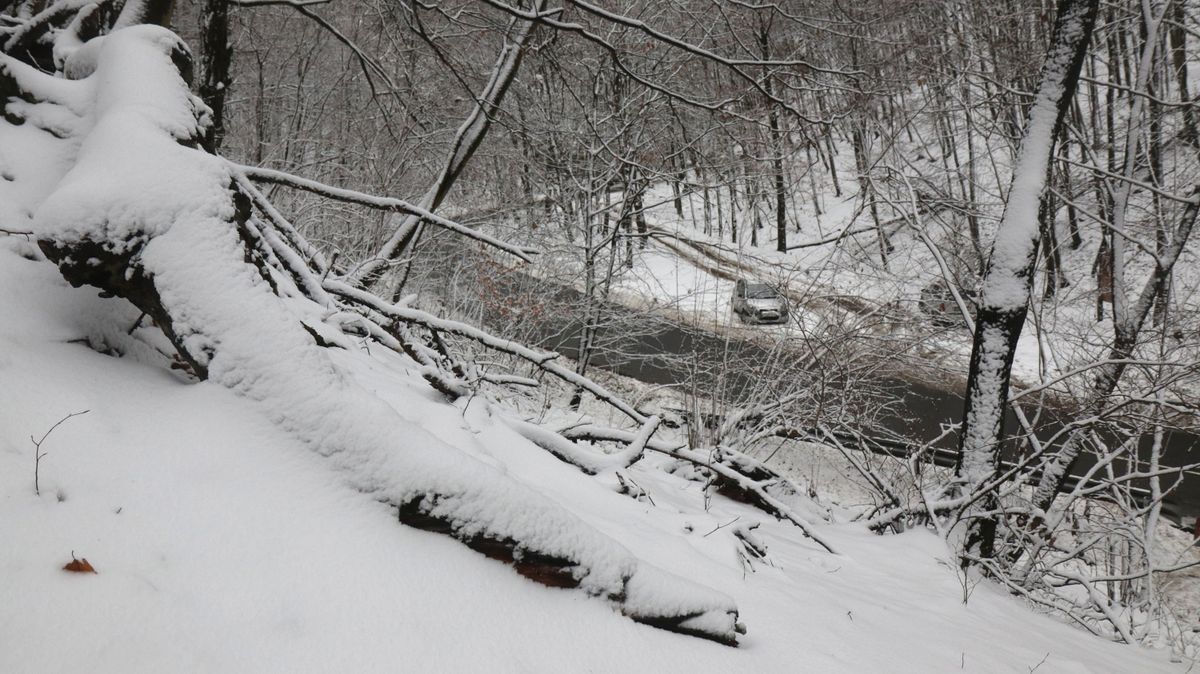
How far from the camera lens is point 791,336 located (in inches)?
289

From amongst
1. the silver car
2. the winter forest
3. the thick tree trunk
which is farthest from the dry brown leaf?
the silver car

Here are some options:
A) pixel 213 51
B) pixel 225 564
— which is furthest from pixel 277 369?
pixel 213 51

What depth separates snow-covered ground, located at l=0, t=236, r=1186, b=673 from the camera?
3.63 ft

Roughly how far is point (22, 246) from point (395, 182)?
8.49m

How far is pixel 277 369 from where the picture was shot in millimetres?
1583

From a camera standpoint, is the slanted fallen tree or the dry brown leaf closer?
the dry brown leaf

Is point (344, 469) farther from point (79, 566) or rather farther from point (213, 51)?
point (213, 51)

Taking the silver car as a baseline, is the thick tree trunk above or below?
above

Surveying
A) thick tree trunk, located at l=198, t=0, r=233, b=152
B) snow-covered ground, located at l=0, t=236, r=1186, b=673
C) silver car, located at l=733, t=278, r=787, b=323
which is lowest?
snow-covered ground, located at l=0, t=236, r=1186, b=673

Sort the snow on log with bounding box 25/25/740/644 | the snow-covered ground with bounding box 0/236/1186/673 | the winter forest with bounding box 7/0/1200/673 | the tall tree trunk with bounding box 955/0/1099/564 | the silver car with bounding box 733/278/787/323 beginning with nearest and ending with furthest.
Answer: the snow-covered ground with bounding box 0/236/1186/673 → the winter forest with bounding box 7/0/1200/673 → the snow on log with bounding box 25/25/740/644 → the tall tree trunk with bounding box 955/0/1099/564 → the silver car with bounding box 733/278/787/323

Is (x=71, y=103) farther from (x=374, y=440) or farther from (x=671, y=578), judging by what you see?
(x=671, y=578)

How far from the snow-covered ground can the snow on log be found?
0.16 ft

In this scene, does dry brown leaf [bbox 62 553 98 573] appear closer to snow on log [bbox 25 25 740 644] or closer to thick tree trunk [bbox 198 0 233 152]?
snow on log [bbox 25 25 740 644]

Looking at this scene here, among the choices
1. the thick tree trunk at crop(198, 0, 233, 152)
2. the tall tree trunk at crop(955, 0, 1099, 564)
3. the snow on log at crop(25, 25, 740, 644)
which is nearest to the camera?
the snow on log at crop(25, 25, 740, 644)
